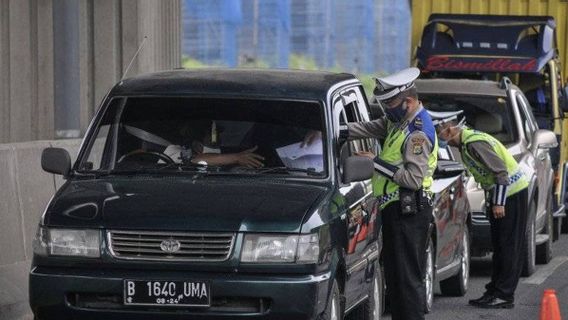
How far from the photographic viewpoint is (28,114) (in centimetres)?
1583

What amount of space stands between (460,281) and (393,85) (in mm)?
4483

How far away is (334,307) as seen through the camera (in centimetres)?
854

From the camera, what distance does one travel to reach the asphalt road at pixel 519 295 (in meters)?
12.3

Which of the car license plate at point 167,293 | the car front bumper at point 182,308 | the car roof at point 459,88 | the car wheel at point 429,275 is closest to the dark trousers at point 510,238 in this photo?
the car wheel at point 429,275

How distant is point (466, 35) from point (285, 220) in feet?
40.9

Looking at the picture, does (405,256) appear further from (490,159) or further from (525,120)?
(525,120)

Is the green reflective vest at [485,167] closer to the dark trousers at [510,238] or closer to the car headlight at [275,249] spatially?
the dark trousers at [510,238]

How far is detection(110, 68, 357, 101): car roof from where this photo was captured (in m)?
9.45

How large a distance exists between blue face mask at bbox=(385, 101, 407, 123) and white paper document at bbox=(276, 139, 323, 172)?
578 mm

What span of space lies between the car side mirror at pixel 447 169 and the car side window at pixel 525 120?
3.89m

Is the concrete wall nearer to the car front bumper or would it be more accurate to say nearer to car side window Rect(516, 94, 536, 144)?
car side window Rect(516, 94, 536, 144)

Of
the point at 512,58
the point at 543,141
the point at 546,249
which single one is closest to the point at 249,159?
the point at 543,141

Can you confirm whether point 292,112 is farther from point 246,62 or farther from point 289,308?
point 246,62

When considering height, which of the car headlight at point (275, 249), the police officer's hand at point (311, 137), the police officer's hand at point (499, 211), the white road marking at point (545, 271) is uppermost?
the police officer's hand at point (311, 137)
